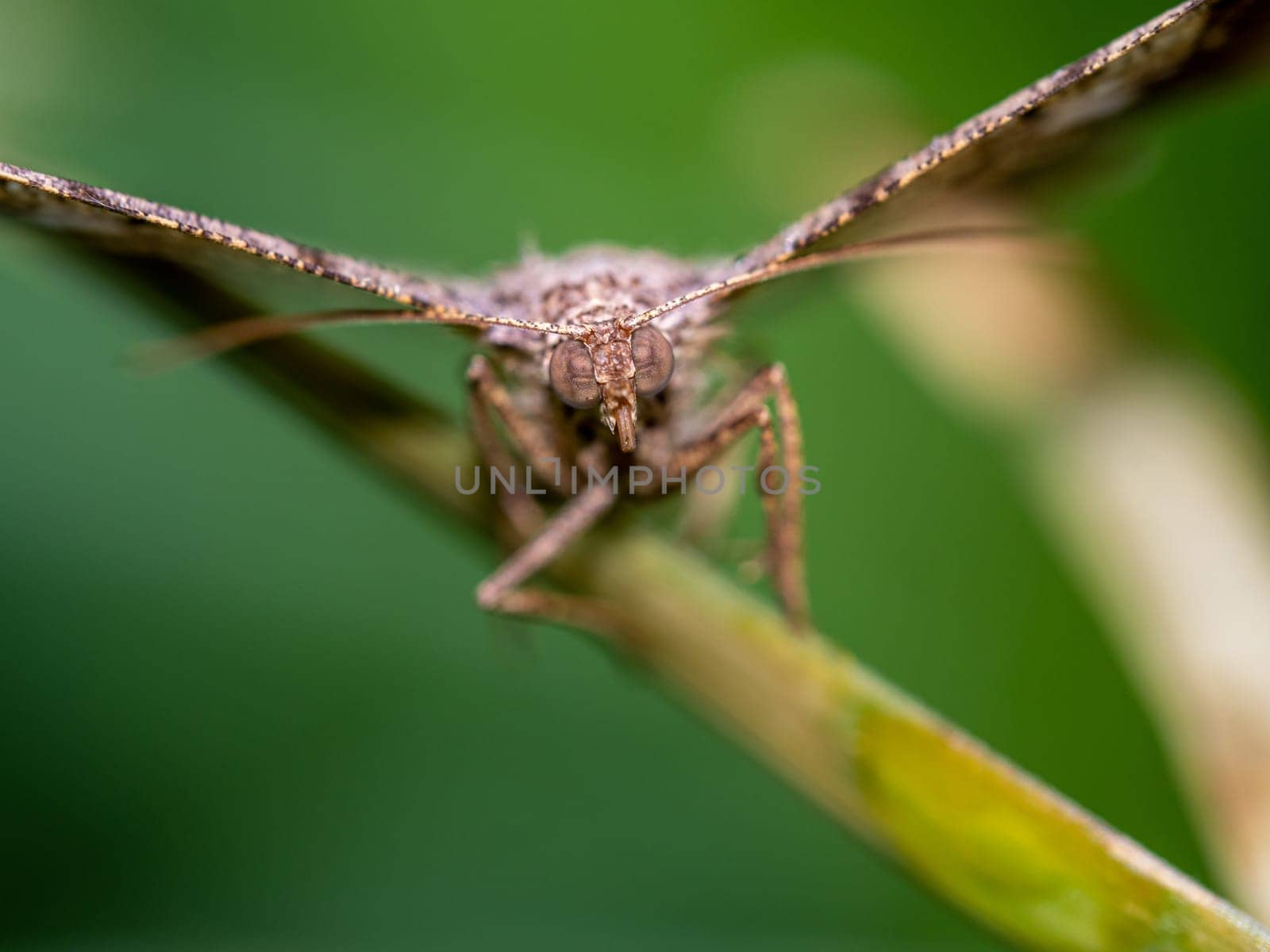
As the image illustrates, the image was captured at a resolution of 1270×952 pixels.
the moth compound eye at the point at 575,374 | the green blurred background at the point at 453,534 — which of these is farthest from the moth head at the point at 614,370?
the green blurred background at the point at 453,534

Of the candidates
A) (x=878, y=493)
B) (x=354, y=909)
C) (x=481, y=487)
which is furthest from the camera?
(x=878, y=493)

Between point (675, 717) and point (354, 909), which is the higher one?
point (675, 717)

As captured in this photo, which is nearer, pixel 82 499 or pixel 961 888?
pixel 961 888

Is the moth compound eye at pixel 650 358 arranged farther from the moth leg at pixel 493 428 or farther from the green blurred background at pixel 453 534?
the green blurred background at pixel 453 534

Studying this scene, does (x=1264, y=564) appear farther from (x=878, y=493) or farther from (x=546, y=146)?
(x=546, y=146)

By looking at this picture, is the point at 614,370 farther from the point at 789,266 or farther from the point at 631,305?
the point at 789,266

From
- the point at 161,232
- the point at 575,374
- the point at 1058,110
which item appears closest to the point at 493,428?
the point at 575,374

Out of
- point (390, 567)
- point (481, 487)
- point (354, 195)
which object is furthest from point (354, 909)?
point (354, 195)

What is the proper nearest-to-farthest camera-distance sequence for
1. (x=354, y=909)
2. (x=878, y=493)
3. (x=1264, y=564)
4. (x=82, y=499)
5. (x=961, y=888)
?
1. (x=961, y=888)
2. (x=1264, y=564)
3. (x=354, y=909)
4. (x=82, y=499)
5. (x=878, y=493)
